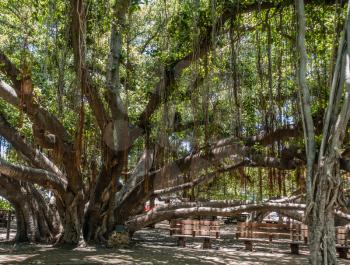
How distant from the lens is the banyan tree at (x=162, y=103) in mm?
4961

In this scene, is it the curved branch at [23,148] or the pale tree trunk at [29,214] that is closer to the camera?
the curved branch at [23,148]

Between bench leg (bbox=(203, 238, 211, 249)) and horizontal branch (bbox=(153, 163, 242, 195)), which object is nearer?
horizontal branch (bbox=(153, 163, 242, 195))

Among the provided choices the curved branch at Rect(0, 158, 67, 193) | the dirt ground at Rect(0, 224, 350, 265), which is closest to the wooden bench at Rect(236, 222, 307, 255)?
the dirt ground at Rect(0, 224, 350, 265)

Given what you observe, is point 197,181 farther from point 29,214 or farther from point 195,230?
point 29,214

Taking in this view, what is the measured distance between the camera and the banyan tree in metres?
4.96

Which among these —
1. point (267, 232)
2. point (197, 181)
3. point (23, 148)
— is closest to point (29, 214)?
point (23, 148)

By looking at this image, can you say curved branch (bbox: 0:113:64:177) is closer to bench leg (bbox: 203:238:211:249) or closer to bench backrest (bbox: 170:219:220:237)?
bench backrest (bbox: 170:219:220:237)

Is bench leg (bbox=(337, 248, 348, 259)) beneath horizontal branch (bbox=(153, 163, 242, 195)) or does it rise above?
beneath

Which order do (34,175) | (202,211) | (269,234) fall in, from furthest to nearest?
(269,234), (202,211), (34,175)

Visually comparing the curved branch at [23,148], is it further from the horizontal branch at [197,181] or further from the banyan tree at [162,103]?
the horizontal branch at [197,181]

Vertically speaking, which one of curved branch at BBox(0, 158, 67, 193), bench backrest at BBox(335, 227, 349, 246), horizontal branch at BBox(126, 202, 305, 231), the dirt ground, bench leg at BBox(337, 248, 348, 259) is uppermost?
curved branch at BBox(0, 158, 67, 193)

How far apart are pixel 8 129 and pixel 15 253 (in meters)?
1.92

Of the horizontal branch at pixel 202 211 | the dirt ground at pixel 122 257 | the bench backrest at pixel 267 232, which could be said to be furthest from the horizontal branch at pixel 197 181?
the bench backrest at pixel 267 232

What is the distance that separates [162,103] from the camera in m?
6.78
